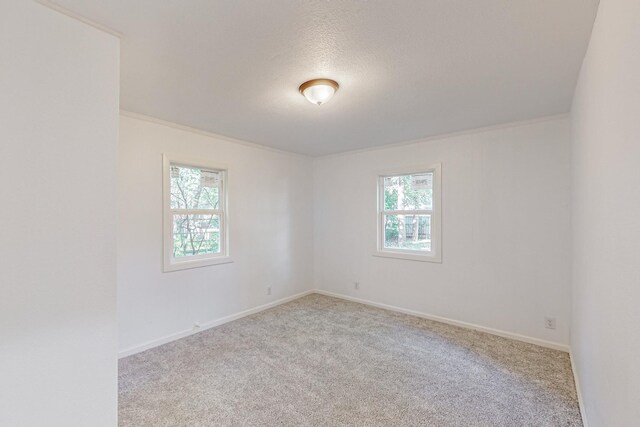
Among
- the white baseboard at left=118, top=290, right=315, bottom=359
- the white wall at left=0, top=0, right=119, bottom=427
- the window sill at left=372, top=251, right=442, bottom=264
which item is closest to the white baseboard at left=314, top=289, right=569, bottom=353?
the window sill at left=372, top=251, right=442, bottom=264

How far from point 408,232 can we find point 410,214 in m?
0.26

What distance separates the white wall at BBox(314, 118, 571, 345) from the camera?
2.94 metres

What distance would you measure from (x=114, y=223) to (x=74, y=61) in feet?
2.78

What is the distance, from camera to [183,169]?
3.39 meters

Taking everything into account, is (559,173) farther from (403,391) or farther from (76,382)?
(76,382)

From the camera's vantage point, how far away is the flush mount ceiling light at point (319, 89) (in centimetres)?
212

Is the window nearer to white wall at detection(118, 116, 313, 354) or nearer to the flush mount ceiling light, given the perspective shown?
white wall at detection(118, 116, 313, 354)

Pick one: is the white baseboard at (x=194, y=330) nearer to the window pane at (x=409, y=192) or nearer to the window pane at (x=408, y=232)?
the window pane at (x=408, y=232)

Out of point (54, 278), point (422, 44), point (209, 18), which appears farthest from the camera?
point (422, 44)

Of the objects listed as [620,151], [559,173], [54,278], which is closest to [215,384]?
[54,278]

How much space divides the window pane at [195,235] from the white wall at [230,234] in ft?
0.70

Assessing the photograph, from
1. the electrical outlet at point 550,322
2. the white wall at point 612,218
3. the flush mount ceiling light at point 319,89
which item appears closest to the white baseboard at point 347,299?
the electrical outlet at point 550,322

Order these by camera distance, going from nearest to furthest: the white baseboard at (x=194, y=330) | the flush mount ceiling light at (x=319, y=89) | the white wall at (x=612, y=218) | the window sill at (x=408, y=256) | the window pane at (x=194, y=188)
→ the white wall at (x=612, y=218) → the flush mount ceiling light at (x=319, y=89) → the white baseboard at (x=194, y=330) → the window pane at (x=194, y=188) → the window sill at (x=408, y=256)

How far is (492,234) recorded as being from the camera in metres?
3.31
